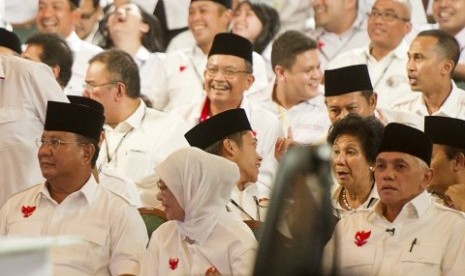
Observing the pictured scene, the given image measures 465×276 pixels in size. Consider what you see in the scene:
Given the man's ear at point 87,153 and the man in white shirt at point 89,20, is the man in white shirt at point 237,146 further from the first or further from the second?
the man in white shirt at point 89,20

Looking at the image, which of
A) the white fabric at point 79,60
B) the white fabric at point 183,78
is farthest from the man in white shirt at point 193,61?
the white fabric at point 79,60

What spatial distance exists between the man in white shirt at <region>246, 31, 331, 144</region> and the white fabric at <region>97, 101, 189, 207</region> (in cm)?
53

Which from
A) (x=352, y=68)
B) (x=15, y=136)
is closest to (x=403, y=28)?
(x=352, y=68)

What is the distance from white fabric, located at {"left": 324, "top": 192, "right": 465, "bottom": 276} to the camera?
378cm

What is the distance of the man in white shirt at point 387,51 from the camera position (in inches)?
227

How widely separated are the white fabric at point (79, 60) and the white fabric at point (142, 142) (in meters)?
0.70

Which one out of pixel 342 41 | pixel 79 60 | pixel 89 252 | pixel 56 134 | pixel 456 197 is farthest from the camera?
pixel 79 60

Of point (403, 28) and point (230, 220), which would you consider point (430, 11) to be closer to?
point (403, 28)

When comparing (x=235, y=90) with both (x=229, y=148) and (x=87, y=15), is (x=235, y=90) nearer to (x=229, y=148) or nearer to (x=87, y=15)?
(x=229, y=148)

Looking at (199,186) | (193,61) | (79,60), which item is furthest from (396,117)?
(79,60)

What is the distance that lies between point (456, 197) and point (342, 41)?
6.15 feet

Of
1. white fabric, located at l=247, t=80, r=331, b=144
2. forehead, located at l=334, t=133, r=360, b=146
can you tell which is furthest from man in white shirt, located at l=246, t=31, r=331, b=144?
forehead, located at l=334, t=133, r=360, b=146

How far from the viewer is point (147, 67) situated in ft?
21.0

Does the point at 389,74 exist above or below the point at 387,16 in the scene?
below
